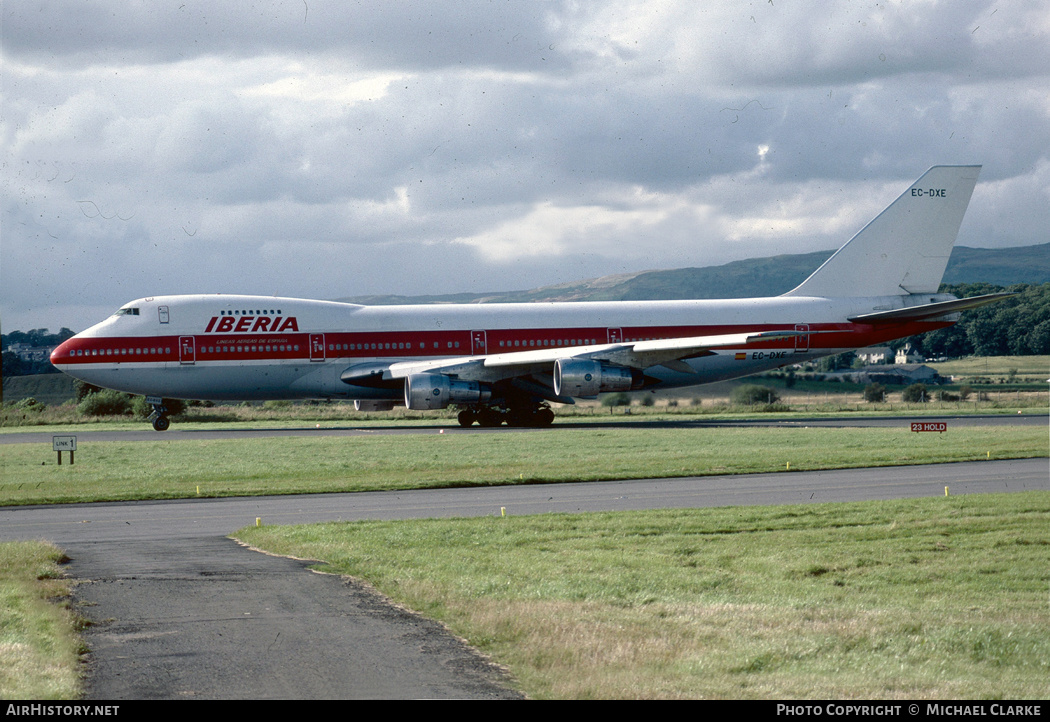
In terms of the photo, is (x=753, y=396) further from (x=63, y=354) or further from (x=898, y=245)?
(x=63, y=354)

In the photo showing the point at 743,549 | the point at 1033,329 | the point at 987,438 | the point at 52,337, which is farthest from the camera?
the point at 52,337

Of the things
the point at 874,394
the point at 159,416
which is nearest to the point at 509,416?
the point at 159,416

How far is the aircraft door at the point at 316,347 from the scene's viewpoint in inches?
1705

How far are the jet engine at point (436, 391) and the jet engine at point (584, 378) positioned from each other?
11.1ft

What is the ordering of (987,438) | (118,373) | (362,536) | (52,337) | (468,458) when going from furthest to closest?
(52,337), (118,373), (987,438), (468,458), (362,536)

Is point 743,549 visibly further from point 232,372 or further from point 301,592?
point 232,372

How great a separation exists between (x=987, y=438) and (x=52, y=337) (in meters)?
161

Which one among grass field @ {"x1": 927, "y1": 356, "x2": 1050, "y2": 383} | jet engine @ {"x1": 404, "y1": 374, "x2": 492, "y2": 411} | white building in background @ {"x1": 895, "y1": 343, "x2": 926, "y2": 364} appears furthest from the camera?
white building in background @ {"x1": 895, "y1": 343, "x2": 926, "y2": 364}

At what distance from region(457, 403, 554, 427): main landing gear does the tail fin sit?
14.0 metres

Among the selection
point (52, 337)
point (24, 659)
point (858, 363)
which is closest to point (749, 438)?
point (24, 659)

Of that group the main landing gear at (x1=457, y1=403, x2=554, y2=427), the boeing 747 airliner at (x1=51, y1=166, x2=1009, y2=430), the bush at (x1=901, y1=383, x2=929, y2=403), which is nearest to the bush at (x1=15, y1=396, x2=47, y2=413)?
the boeing 747 airliner at (x1=51, y1=166, x2=1009, y2=430)

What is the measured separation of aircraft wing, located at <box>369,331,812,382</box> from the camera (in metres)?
40.6

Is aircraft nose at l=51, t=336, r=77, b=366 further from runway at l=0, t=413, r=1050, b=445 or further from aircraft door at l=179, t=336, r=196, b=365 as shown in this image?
aircraft door at l=179, t=336, r=196, b=365
